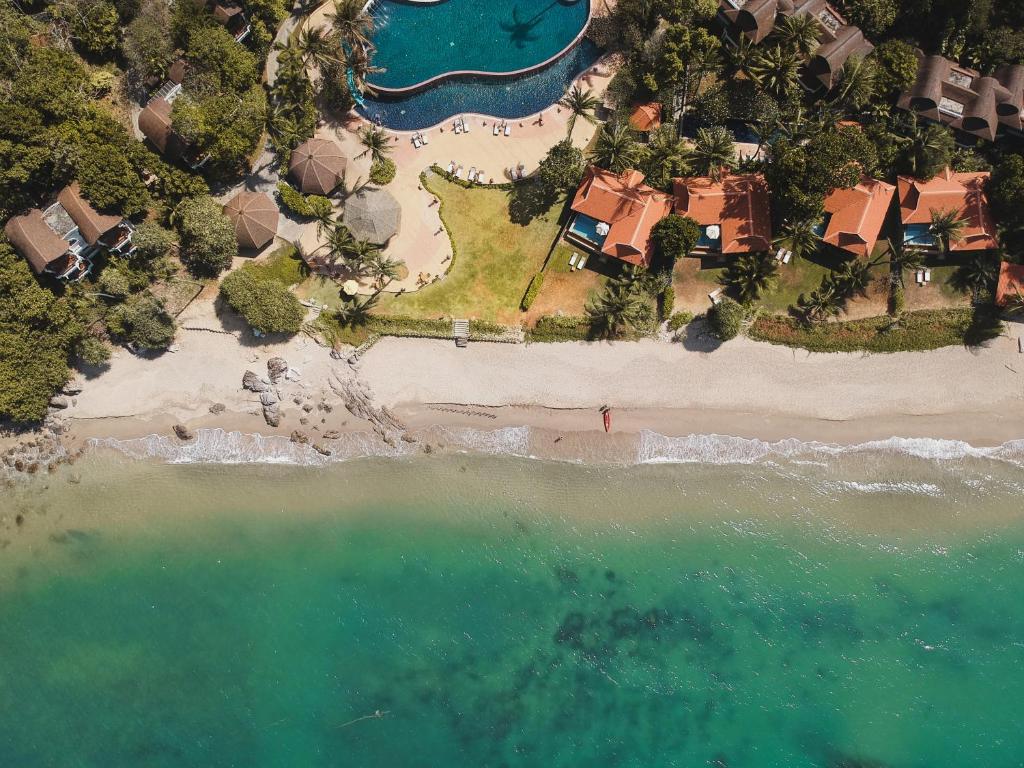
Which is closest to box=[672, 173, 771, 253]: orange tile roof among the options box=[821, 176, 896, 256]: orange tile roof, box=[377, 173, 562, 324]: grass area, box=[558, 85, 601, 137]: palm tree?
box=[821, 176, 896, 256]: orange tile roof

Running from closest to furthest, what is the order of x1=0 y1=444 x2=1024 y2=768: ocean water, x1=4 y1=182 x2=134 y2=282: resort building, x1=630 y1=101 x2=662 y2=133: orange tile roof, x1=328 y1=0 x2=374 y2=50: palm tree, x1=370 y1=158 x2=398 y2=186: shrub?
x1=4 y1=182 x2=134 y2=282: resort building → x1=328 y1=0 x2=374 y2=50: palm tree → x1=630 y1=101 x2=662 y2=133: orange tile roof → x1=370 y1=158 x2=398 y2=186: shrub → x1=0 y1=444 x2=1024 y2=768: ocean water

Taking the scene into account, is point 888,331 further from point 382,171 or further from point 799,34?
point 382,171

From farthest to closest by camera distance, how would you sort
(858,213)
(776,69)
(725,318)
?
1. (725,318)
2. (776,69)
3. (858,213)

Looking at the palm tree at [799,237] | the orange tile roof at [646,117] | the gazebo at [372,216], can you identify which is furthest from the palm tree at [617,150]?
the gazebo at [372,216]

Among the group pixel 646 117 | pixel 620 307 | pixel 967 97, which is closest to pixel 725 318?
pixel 620 307

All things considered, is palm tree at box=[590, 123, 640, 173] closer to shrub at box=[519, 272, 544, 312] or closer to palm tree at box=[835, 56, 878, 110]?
shrub at box=[519, 272, 544, 312]
